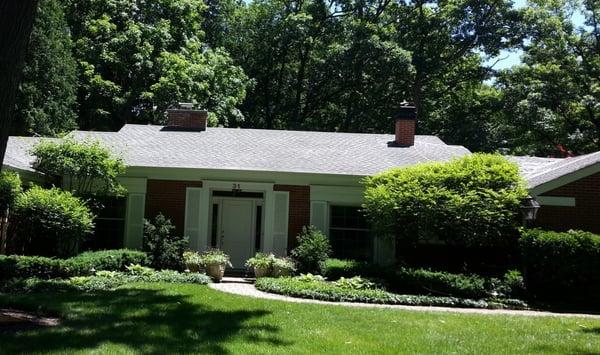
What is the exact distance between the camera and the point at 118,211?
16.0 m

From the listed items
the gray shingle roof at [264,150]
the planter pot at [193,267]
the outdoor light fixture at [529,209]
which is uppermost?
the gray shingle roof at [264,150]

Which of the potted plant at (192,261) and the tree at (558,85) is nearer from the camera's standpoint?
the potted plant at (192,261)

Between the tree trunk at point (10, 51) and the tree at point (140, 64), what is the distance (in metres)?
20.2

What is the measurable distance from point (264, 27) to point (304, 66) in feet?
11.2

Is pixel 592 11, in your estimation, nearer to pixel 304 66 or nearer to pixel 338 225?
pixel 304 66

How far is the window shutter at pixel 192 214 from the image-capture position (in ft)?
51.0

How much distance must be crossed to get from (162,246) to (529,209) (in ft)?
29.6

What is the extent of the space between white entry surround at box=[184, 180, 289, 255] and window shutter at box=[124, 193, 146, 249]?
1.25 metres

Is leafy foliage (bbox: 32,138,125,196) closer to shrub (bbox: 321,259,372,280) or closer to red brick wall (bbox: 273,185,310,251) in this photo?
red brick wall (bbox: 273,185,310,251)

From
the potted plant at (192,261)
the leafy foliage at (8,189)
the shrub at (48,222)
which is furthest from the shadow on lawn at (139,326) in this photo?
the leafy foliage at (8,189)

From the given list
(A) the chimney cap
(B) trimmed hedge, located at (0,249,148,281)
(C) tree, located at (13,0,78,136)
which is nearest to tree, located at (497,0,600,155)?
(A) the chimney cap

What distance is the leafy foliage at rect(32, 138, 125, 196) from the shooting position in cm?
1414

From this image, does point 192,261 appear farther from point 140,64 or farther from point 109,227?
point 140,64

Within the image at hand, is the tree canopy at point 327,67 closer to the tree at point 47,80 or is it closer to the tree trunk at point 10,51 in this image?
the tree at point 47,80
